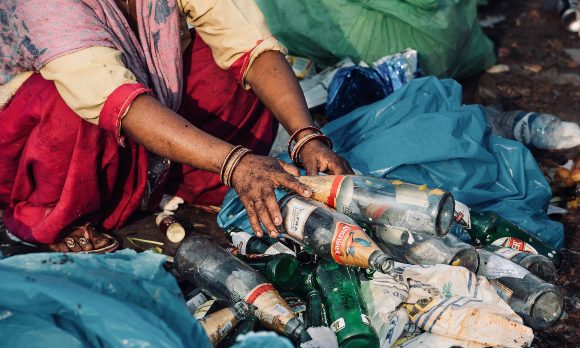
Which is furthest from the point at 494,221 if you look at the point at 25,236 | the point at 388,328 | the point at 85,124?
the point at 25,236

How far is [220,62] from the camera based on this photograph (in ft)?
11.1

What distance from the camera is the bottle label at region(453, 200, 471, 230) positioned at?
2924 mm

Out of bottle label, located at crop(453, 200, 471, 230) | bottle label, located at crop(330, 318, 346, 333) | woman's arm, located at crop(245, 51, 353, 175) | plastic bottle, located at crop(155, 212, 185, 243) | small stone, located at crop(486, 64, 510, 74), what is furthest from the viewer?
small stone, located at crop(486, 64, 510, 74)

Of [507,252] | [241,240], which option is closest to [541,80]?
[507,252]

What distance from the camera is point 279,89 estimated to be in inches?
124

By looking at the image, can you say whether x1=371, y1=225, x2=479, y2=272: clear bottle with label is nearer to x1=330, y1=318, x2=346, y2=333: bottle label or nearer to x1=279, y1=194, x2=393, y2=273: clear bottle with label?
x1=279, y1=194, x2=393, y2=273: clear bottle with label

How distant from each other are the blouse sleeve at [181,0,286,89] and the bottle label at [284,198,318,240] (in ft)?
3.11

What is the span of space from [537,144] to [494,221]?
1247 millimetres

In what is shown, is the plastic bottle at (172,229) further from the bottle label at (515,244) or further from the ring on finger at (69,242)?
the bottle label at (515,244)

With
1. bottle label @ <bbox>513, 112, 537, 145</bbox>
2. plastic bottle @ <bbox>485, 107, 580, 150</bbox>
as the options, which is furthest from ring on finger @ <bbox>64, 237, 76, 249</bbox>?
bottle label @ <bbox>513, 112, 537, 145</bbox>

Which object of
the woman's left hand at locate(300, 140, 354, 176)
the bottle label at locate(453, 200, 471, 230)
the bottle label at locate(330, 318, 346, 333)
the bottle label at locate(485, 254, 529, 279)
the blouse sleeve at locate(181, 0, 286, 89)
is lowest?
the bottle label at locate(485, 254, 529, 279)

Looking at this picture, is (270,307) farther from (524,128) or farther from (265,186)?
(524,128)

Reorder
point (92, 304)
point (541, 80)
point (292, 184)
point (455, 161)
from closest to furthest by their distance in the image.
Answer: point (92, 304)
point (292, 184)
point (455, 161)
point (541, 80)

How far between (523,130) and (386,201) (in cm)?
197
